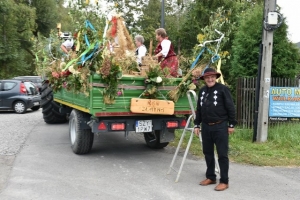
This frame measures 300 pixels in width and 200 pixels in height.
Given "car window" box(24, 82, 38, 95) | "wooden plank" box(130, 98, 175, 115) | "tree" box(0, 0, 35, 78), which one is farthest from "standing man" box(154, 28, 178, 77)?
"tree" box(0, 0, 35, 78)

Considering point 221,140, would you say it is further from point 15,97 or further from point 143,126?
point 15,97

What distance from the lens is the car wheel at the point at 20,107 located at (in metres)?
15.2

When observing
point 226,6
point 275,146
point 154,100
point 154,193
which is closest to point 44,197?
point 154,193

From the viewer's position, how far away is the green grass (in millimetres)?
6793

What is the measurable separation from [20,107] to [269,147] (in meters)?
11.0

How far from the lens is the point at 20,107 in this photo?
15.2 meters

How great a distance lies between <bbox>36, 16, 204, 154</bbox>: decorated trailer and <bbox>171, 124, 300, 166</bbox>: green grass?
4.40ft

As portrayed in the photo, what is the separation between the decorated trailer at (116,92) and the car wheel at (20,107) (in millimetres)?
8582

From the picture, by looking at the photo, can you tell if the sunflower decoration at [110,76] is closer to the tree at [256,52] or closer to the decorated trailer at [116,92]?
the decorated trailer at [116,92]

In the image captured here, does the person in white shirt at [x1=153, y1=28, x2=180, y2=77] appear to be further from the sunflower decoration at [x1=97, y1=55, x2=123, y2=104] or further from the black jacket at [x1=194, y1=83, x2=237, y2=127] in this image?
the black jacket at [x1=194, y1=83, x2=237, y2=127]

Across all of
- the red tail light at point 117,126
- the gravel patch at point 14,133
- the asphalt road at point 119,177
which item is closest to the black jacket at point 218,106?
the asphalt road at point 119,177

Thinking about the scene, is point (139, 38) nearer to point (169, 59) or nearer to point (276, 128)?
point (169, 59)

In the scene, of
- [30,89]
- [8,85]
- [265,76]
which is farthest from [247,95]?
[8,85]

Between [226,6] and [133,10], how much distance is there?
647 inches
